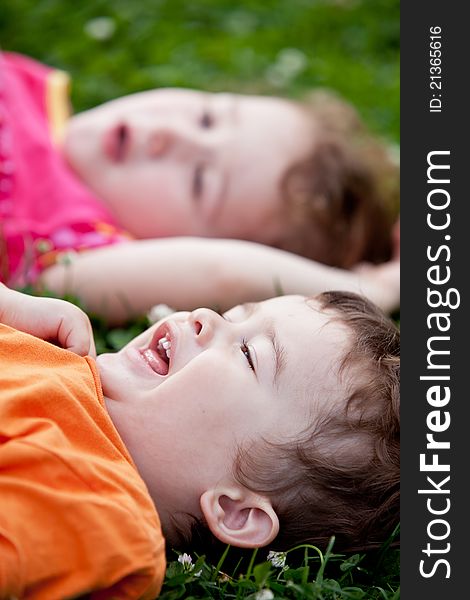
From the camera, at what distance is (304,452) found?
194cm

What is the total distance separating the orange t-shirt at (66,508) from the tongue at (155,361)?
306mm

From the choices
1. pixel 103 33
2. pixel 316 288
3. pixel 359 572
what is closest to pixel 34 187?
pixel 316 288

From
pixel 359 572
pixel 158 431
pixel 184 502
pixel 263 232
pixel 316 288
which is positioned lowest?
pixel 359 572

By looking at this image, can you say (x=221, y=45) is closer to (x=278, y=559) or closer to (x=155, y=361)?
(x=155, y=361)

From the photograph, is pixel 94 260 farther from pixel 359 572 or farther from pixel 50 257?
pixel 359 572

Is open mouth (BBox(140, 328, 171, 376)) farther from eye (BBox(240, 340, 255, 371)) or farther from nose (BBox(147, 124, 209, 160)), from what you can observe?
nose (BBox(147, 124, 209, 160))

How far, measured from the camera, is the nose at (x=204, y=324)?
2.07 m

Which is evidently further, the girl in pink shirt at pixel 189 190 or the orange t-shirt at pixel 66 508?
the girl in pink shirt at pixel 189 190

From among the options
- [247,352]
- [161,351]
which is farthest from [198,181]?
[247,352]

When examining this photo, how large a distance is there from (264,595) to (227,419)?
1.16ft

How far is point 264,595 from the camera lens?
1.79 meters

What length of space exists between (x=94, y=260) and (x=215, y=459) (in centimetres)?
126

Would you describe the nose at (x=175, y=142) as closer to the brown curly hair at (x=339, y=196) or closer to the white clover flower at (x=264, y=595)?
the brown curly hair at (x=339, y=196)


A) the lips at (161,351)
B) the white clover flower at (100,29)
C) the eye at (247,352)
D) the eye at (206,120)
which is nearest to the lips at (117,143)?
the eye at (206,120)
